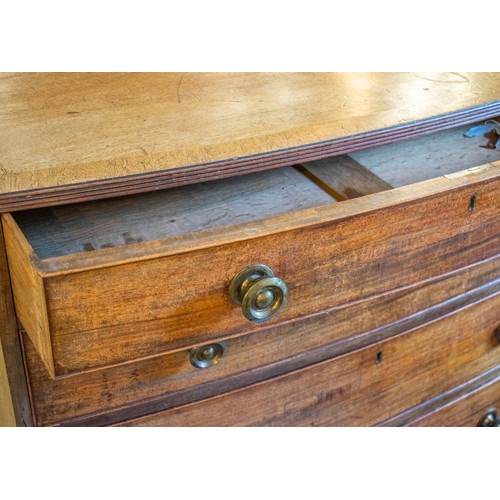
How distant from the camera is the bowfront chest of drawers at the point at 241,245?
2.58 ft

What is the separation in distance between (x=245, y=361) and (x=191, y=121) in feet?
0.89

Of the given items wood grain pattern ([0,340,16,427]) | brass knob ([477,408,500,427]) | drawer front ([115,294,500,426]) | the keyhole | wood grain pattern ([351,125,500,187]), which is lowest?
brass knob ([477,408,500,427])

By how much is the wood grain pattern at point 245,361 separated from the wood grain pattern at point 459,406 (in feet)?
0.49

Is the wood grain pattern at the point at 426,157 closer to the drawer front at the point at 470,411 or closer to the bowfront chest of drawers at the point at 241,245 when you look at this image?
the bowfront chest of drawers at the point at 241,245

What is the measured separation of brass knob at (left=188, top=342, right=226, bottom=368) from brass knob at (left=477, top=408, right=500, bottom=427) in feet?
1.81

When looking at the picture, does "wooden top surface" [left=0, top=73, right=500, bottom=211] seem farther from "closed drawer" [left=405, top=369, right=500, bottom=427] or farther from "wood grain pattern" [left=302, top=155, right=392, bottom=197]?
"closed drawer" [left=405, top=369, right=500, bottom=427]

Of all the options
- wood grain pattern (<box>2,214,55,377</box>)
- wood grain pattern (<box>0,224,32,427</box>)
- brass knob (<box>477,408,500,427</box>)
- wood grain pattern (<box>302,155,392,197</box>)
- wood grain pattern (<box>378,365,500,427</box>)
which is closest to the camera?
wood grain pattern (<box>2,214,55,377</box>)

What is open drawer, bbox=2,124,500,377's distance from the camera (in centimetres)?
76

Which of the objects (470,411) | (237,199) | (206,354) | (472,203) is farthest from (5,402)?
(470,411)

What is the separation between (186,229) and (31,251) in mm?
215

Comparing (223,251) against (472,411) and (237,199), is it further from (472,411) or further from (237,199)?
(472,411)

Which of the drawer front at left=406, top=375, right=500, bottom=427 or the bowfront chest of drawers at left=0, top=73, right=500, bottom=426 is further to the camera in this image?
the drawer front at left=406, top=375, right=500, bottom=427

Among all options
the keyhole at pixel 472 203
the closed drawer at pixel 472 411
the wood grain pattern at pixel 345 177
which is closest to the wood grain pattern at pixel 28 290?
the wood grain pattern at pixel 345 177

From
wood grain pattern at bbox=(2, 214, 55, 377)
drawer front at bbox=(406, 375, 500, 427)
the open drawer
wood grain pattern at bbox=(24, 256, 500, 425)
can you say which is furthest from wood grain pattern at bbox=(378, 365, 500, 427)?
wood grain pattern at bbox=(2, 214, 55, 377)
